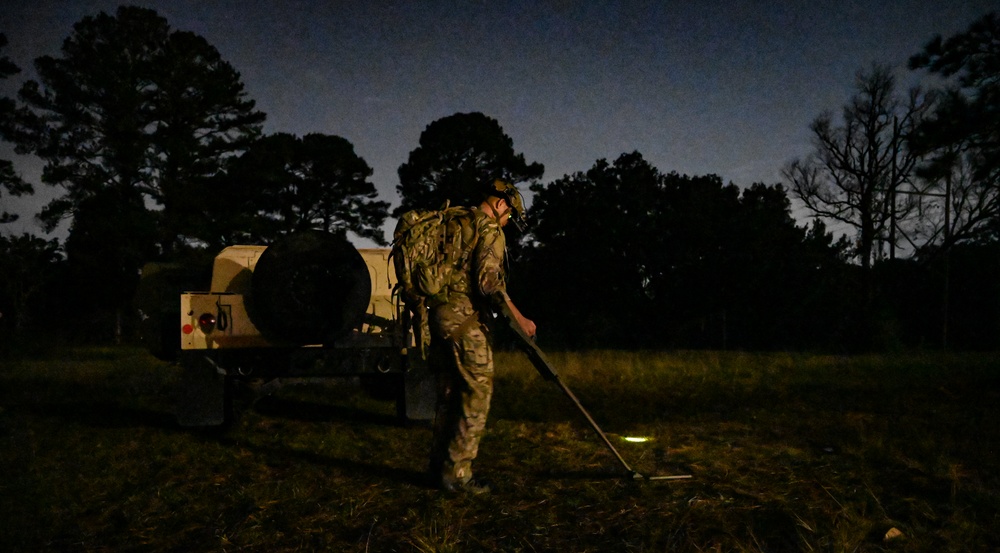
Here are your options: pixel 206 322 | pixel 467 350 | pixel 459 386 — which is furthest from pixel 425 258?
pixel 206 322

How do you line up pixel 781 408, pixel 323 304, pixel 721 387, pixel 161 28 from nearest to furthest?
pixel 323 304 < pixel 781 408 < pixel 721 387 < pixel 161 28

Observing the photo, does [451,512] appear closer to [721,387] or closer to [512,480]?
[512,480]

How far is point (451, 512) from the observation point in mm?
3770

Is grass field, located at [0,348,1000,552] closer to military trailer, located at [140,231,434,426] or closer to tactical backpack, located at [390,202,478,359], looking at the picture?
military trailer, located at [140,231,434,426]

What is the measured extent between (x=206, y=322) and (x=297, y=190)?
32.7m

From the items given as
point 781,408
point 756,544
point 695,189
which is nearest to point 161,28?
point 695,189

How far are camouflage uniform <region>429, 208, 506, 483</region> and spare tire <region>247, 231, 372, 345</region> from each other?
70.7 inches

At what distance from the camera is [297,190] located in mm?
37000

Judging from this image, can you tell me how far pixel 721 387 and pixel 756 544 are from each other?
23.8 ft

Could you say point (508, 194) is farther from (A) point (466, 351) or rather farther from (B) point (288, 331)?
(B) point (288, 331)

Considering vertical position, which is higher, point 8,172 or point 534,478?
point 8,172

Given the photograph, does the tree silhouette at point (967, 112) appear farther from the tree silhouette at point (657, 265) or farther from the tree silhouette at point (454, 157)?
the tree silhouette at point (454, 157)

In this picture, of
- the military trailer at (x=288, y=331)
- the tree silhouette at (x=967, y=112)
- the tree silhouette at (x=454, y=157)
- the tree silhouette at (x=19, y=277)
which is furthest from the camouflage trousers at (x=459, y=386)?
the tree silhouette at (x=19, y=277)

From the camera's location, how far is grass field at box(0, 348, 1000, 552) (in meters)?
3.36
